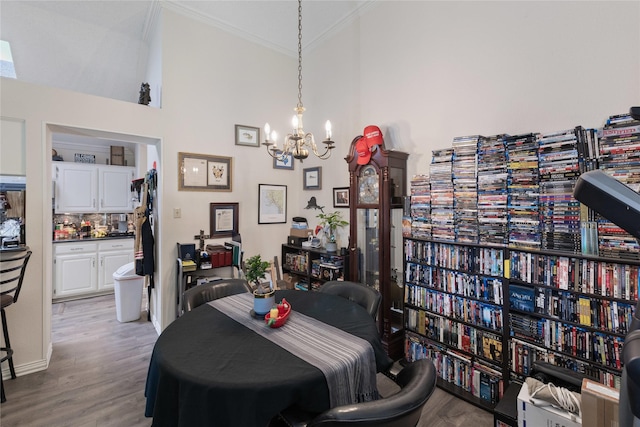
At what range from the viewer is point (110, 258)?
4707 millimetres

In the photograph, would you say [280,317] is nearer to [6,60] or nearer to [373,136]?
[373,136]

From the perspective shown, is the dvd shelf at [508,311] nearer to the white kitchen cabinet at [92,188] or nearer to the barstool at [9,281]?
the barstool at [9,281]

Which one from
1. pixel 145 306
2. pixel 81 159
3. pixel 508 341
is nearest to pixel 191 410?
pixel 508 341

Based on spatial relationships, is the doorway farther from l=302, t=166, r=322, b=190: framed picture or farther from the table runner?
the table runner

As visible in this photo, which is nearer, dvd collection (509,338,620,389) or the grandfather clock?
dvd collection (509,338,620,389)

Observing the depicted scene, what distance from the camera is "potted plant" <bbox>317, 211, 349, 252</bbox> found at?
10.6ft

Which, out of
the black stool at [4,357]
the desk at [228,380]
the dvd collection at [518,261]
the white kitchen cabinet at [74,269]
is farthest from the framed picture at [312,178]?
the white kitchen cabinet at [74,269]

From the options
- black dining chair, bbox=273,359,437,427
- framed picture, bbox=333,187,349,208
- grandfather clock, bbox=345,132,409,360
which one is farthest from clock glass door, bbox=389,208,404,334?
black dining chair, bbox=273,359,437,427

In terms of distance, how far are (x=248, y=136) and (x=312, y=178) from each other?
0.99 m

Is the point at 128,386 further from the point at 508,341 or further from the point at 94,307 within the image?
the point at 508,341

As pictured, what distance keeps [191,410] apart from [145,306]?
12.7 ft

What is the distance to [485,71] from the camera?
2.34 m

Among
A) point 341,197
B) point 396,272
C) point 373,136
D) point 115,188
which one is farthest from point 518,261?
point 115,188

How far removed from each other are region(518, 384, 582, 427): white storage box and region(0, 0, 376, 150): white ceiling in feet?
12.2
